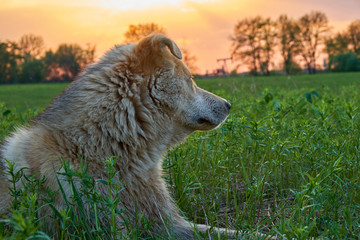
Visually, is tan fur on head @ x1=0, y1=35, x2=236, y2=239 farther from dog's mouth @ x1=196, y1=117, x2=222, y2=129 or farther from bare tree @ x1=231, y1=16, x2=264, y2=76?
bare tree @ x1=231, y1=16, x2=264, y2=76

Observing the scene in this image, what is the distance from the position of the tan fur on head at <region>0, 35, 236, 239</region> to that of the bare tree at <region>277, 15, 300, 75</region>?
2089 inches

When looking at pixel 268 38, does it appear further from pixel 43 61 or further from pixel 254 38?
pixel 43 61

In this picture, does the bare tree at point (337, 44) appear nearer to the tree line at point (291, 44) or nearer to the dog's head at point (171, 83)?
the tree line at point (291, 44)

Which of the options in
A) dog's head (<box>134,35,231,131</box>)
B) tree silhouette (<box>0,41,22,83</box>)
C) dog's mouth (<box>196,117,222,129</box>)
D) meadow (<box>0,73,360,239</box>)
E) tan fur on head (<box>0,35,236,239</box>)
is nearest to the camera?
meadow (<box>0,73,360,239</box>)

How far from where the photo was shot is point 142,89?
2883 millimetres

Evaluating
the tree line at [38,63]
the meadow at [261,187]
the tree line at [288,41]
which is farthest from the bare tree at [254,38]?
the meadow at [261,187]

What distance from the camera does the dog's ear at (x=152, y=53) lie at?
2943mm

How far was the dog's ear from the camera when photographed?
2.94 m

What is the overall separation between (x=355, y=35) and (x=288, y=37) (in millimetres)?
13813

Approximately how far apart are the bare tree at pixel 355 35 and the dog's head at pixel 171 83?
62810 mm

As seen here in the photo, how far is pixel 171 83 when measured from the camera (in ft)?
9.86

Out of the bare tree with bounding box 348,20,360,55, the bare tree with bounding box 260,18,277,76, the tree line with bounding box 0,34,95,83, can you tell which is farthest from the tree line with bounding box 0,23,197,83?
the bare tree with bounding box 348,20,360,55

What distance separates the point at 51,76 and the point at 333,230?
43.1 metres

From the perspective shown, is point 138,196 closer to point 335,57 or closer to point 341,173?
point 341,173
